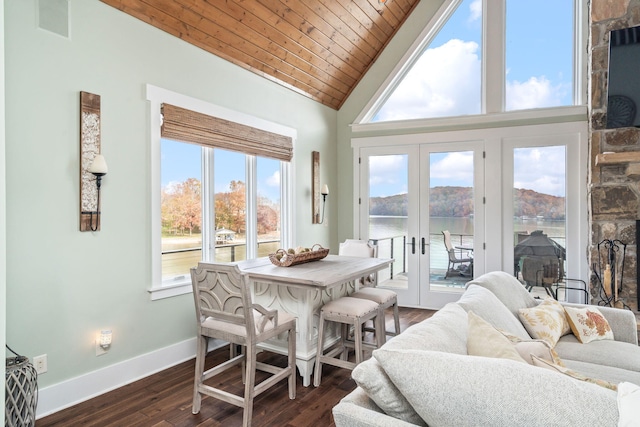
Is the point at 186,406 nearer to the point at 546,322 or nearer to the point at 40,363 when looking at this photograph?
the point at 40,363

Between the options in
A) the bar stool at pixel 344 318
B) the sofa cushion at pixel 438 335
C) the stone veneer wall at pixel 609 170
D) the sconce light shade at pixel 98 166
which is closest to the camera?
the sofa cushion at pixel 438 335

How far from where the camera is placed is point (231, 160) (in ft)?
13.1

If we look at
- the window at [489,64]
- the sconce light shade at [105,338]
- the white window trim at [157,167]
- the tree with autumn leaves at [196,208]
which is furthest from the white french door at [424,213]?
the sconce light shade at [105,338]

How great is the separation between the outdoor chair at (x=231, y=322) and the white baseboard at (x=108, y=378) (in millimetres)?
760

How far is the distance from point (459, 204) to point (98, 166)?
4.05m

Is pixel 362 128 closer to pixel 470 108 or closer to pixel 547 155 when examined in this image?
pixel 470 108

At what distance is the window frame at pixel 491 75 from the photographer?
4.40m

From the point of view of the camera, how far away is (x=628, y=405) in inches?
36.0

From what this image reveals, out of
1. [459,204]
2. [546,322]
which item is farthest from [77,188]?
[459,204]

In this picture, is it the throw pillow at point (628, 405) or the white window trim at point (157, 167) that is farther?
the white window trim at point (157, 167)

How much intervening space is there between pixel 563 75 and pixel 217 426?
497 cm

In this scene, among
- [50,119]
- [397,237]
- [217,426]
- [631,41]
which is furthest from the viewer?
[397,237]

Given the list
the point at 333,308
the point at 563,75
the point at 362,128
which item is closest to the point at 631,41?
the point at 563,75

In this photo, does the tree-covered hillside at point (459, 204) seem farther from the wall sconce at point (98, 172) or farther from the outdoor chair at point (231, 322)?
the wall sconce at point (98, 172)
